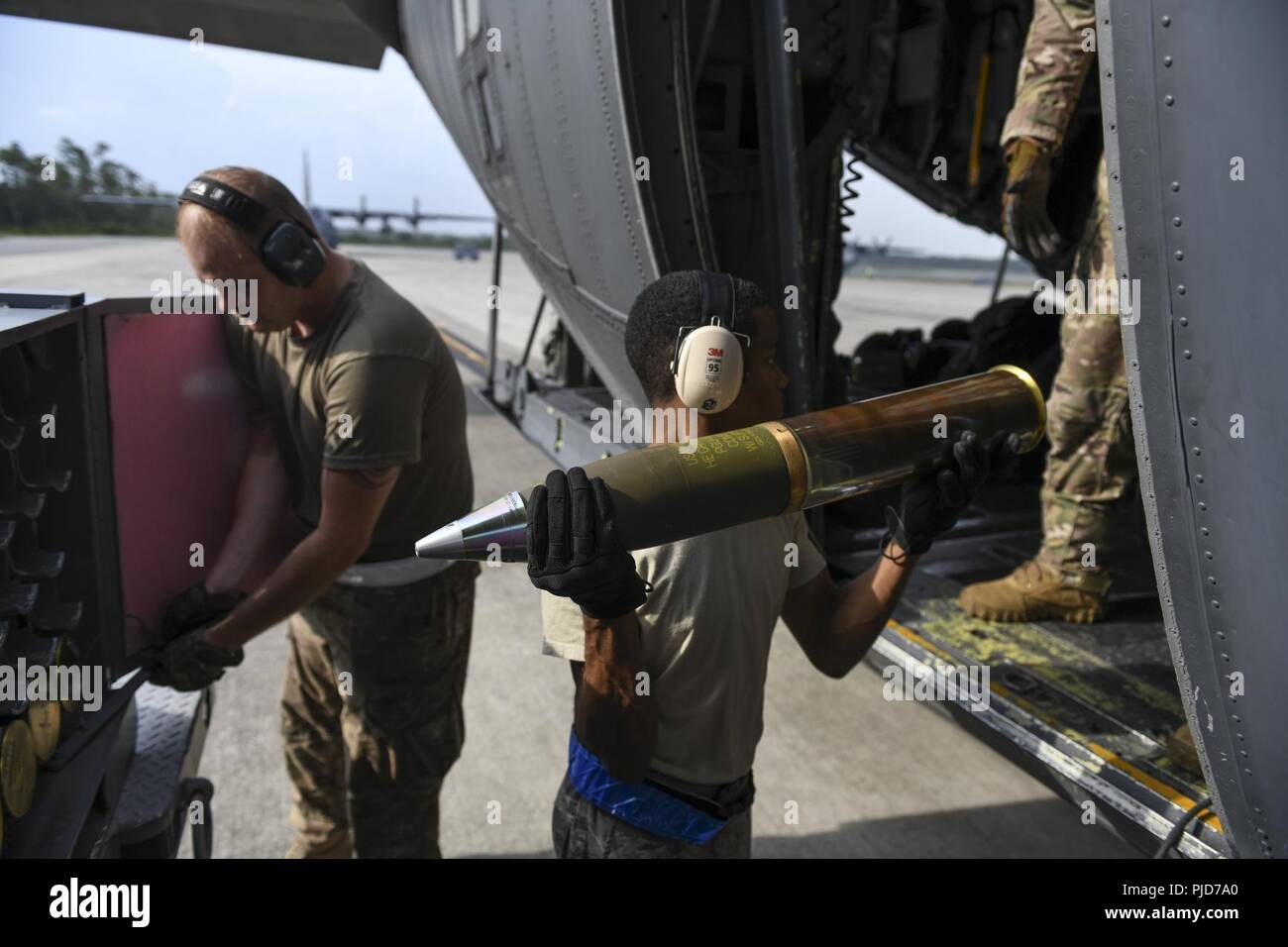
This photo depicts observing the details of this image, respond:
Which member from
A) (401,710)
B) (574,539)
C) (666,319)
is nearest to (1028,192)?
(666,319)

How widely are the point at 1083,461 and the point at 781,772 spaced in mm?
1669

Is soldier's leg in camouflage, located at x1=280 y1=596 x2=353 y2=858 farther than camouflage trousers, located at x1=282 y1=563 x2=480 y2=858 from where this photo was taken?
Yes

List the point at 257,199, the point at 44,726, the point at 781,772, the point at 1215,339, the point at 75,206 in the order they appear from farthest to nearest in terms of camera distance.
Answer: the point at 75,206, the point at 781,772, the point at 257,199, the point at 44,726, the point at 1215,339

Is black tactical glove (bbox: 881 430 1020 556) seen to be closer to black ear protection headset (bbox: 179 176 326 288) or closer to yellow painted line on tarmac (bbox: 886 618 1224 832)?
yellow painted line on tarmac (bbox: 886 618 1224 832)

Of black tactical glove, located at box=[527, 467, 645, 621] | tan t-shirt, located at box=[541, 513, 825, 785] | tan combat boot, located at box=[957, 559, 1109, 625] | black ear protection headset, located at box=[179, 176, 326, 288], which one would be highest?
black ear protection headset, located at box=[179, 176, 326, 288]

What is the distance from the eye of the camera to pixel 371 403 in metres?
2.16

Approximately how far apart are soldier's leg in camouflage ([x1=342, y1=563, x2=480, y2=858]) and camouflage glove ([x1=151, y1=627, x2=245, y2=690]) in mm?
337

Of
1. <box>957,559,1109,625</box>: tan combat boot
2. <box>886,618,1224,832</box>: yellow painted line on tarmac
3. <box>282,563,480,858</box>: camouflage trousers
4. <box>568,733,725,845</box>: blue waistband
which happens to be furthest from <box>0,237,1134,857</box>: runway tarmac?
<box>568,733,725,845</box>: blue waistband

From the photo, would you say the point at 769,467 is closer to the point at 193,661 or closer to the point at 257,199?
the point at 257,199

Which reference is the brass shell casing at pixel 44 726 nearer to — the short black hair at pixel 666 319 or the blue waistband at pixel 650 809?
the blue waistband at pixel 650 809

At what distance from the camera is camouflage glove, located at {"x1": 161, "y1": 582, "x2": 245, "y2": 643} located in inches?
97.8

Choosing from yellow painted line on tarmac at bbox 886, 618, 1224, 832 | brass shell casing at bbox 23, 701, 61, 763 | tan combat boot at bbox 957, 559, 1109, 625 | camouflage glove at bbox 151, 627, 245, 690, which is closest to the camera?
brass shell casing at bbox 23, 701, 61, 763

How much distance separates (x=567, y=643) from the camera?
57.9 inches
